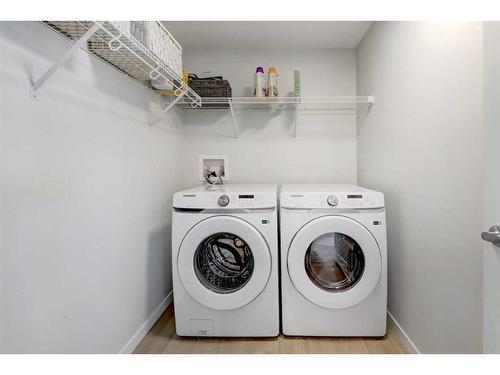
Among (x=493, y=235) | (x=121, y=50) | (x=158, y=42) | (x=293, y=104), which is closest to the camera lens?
(x=493, y=235)

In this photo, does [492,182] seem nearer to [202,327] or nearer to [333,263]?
[333,263]

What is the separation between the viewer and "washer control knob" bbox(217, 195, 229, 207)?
1614 mm

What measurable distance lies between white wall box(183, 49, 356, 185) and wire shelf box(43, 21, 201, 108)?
2.49ft

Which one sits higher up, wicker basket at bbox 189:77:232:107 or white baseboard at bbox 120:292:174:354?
wicker basket at bbox 189:77:232:107

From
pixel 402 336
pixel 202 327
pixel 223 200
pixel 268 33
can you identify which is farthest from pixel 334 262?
pixel 268 33

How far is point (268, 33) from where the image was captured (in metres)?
2.17

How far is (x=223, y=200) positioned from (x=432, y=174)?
1141mm

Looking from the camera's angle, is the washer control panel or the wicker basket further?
the wicker basket

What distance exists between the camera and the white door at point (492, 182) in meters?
0.73

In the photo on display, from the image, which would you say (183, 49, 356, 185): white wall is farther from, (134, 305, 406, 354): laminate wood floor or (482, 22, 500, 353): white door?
(482, 22, 500, 353): white door

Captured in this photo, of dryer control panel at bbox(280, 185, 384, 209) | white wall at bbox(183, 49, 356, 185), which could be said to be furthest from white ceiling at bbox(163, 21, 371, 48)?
dryer control panel at bbox(280, 185, 384, 209)
